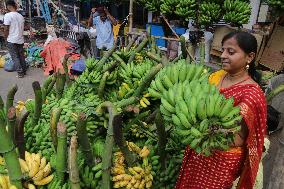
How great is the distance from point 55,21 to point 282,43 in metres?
7.24

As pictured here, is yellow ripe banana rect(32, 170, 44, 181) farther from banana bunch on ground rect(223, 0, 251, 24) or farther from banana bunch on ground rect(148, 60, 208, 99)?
banana bunch on ground rect(223, 0, 251, 24)

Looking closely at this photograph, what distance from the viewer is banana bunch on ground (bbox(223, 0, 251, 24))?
22.2 ft

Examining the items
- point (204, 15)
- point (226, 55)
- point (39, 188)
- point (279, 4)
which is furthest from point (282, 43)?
point (39, 188)

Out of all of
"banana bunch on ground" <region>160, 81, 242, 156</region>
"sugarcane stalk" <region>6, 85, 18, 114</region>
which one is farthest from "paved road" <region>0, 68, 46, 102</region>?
"banana bunch on ground" <region>160, 81, 242, 156</region>

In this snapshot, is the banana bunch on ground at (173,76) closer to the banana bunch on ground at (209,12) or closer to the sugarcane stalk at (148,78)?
the sugarcane stalk at (148,78)

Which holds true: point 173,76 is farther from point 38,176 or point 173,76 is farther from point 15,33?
point 15,33

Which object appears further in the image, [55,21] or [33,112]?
[55,21]

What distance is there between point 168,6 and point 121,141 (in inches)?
249

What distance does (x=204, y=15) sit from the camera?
7.12 m

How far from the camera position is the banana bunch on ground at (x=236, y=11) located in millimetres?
6752

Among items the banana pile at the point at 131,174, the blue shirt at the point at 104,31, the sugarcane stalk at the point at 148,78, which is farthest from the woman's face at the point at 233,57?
the blue shirt at the point at 104,31

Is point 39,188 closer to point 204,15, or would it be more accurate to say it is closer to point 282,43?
point 282,43

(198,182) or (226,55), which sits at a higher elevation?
(226,55)

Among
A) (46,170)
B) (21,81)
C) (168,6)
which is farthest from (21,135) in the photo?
(168,6)
